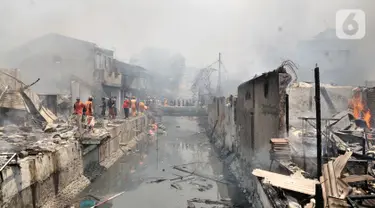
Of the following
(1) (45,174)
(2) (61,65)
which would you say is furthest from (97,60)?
(1) (45,174)

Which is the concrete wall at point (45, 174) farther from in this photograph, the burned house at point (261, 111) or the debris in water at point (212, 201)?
the burned house at point (261, 111)

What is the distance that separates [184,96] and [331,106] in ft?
178

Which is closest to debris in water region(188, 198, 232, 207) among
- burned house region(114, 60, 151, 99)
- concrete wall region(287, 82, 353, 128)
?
concrete wall region(287, 82, 353, 128)

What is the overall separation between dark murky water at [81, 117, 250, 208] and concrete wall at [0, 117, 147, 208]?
1.12m

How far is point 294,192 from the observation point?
644cm

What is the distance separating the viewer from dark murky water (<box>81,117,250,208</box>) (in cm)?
1198

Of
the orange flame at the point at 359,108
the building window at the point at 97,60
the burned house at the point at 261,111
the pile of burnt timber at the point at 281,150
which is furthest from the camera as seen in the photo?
the building window at the point at 97,60

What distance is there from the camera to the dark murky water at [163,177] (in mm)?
11984

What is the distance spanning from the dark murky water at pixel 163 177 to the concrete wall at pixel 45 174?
3.68ft

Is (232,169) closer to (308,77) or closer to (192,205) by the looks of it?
(192,205)

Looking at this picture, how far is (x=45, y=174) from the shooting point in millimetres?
10008

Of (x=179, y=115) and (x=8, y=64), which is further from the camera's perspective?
(x=179, y=115)

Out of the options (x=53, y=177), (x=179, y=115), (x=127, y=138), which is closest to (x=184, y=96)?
(x=179, y=115)

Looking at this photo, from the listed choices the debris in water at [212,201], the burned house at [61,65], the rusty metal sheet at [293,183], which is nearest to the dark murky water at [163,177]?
the debris in water at [212,201]
